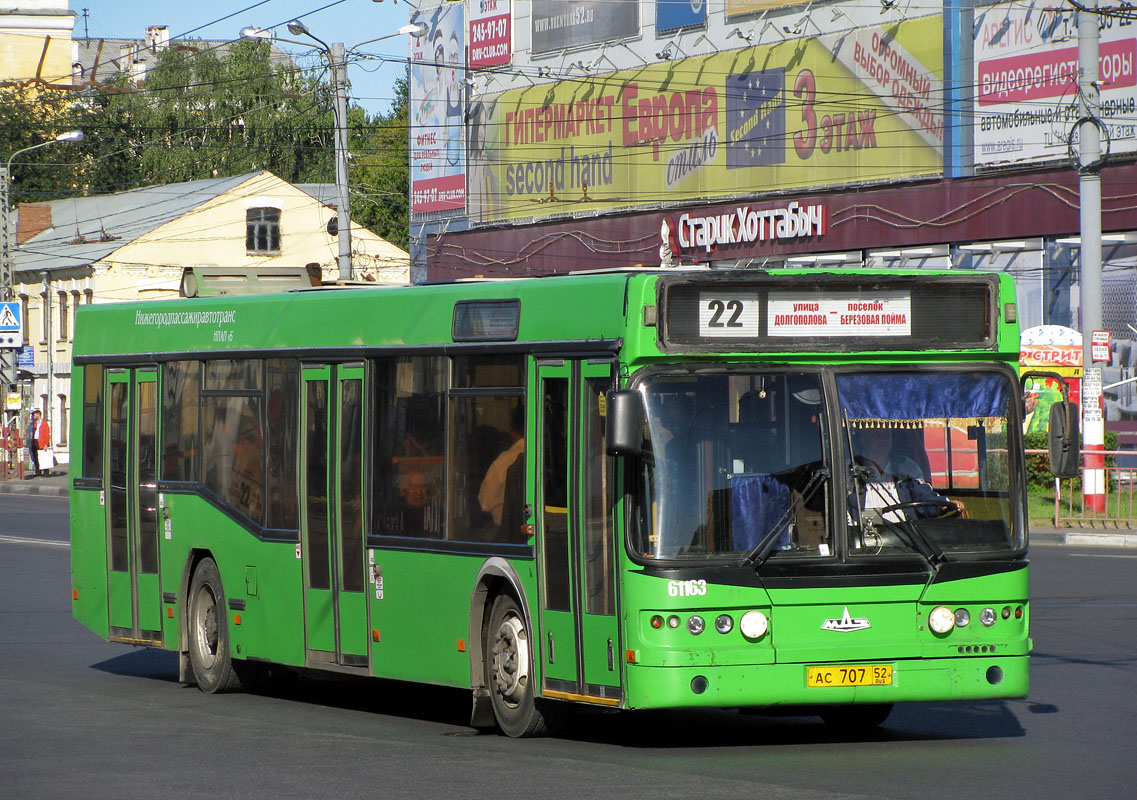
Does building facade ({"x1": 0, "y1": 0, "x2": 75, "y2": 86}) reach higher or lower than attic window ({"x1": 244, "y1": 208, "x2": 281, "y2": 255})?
higher

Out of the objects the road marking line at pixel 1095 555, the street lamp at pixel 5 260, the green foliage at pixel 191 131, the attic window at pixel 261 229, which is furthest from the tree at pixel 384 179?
the road marking line at pixel 1095 555

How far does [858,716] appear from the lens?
10.6 metres

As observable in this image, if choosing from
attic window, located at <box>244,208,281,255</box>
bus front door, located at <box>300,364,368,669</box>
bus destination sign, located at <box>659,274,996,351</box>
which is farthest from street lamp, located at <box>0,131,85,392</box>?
bus destination sign, located at <box>659,274,996,351</box>

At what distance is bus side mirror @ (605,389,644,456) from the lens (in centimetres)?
882

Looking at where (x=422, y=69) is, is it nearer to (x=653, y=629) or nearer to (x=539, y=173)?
(x=539, y=173)

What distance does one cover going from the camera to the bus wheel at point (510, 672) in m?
10.1

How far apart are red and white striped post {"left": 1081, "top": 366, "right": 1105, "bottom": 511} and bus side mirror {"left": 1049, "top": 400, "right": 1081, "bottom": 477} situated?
1726 cm

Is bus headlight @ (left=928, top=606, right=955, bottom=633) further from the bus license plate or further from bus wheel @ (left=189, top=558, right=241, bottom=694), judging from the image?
bus wheel @ (left=189, top=558, right=241, bottom=694)

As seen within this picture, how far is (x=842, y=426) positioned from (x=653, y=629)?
1.39 m

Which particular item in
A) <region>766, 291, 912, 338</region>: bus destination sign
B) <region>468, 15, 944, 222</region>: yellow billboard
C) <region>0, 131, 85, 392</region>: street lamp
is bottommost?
Result: <region>766, 291, 912, 338</region>: bus destination sign

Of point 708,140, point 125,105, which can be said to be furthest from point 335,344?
point 125,105

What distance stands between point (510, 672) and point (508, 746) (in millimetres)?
499

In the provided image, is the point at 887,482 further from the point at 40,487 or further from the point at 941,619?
the point at 40,487

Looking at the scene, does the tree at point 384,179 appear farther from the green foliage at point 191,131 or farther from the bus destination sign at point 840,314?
the bus destination sign at point 840,314
